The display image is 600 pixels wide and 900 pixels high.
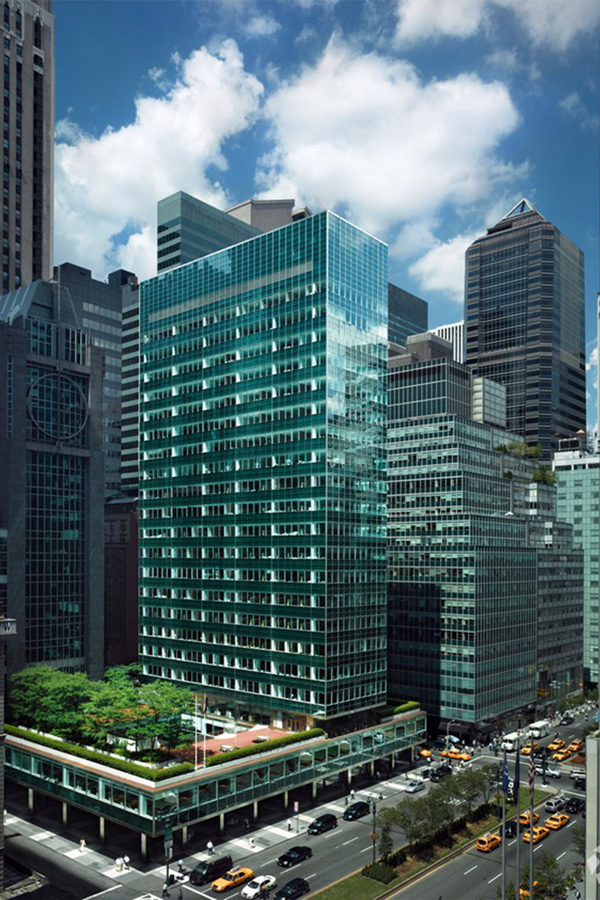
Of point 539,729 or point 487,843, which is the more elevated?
point 487,843

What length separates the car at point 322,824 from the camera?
9481 centimetres

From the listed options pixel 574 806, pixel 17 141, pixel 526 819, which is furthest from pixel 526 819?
pixel 17 141

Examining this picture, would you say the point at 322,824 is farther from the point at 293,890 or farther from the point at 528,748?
the point at 528,748

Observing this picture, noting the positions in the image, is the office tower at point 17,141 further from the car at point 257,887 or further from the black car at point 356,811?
the car at point 257,887

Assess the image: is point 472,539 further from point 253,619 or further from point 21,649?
point 21,649

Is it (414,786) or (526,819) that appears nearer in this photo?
(526,819)

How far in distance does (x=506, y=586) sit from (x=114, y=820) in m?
84.8

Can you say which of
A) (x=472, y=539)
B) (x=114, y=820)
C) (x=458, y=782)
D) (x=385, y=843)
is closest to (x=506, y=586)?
(x=472, y=539)

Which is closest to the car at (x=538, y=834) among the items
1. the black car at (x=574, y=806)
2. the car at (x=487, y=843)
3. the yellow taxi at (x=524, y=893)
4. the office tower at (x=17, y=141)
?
the car at (x=487, y=843)

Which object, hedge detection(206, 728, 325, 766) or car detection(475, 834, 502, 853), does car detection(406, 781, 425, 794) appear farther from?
car detection(475, 834, 502, 853)

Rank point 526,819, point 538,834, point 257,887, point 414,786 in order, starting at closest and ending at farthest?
point 257,887
point 538,834
point 526,819
point 414,786

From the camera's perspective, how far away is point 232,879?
80438 millimetres

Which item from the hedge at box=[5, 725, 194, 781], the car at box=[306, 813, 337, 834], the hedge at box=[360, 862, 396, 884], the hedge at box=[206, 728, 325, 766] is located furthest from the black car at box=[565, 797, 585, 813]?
the hedge at box=[5, 725, 194, 781]

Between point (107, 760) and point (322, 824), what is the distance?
26.4 metres
